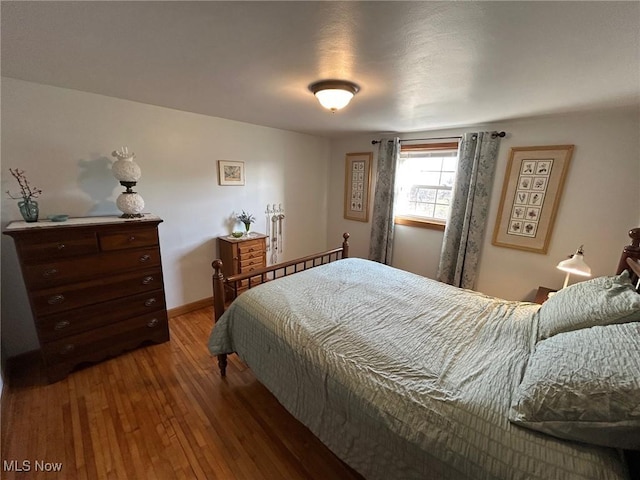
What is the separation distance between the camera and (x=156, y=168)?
2564 millimetres

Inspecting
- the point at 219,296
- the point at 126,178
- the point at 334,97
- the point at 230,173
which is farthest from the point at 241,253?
the point at 334,97

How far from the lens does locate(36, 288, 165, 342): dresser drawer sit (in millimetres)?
1859

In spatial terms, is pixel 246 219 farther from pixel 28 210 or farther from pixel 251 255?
pixel 28 210

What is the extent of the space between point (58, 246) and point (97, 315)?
62 centimetres

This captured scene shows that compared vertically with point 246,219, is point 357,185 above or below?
above

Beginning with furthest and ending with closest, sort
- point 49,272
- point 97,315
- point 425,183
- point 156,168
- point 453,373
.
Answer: point 425,183 → point 156,168 → point 97,315 → point 49,272 → point 453,373

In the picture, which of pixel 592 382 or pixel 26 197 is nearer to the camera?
pixel 592 382

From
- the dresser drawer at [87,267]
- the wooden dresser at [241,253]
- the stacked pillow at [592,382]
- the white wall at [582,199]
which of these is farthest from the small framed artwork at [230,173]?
the stacked pillow at [592,382]

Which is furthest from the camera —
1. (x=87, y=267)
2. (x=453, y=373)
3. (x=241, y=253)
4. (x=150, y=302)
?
(x=241, y=253)

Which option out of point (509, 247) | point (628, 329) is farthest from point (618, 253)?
point (628, 329)

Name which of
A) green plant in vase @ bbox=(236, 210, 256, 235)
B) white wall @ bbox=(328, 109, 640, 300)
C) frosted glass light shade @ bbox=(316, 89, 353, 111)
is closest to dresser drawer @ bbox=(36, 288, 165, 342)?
green plant in vase @ bbox=(236, 210, 256, 235)

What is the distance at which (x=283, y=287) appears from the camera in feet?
6.66

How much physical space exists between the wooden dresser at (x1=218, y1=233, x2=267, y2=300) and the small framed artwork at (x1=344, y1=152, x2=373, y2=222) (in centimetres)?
161

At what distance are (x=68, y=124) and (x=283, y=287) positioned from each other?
7.19ft
